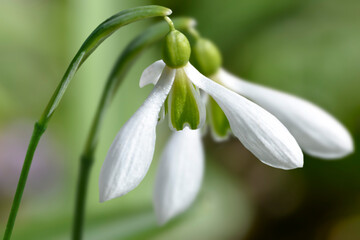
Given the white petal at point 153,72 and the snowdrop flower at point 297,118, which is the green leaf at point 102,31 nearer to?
the white petal at point 153,72

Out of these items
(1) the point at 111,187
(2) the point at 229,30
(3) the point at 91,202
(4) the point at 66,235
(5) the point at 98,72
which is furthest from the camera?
(2) the point at 229,30

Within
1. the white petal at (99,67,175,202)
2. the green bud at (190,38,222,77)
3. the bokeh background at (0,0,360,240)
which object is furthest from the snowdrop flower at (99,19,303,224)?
the bokeh background at (0,0,360,240)

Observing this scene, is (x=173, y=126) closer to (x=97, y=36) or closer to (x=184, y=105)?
(x=184, y=105)

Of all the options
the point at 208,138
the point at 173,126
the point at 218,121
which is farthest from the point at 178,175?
the point at 208,138

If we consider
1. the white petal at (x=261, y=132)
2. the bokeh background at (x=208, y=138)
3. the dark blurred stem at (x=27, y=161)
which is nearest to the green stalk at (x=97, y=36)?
the dark blurred stem at (x=27, y=161)

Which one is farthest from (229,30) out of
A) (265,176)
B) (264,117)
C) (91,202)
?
(264,117)

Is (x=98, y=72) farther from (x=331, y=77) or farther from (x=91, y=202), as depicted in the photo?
(x=331, y=77)
